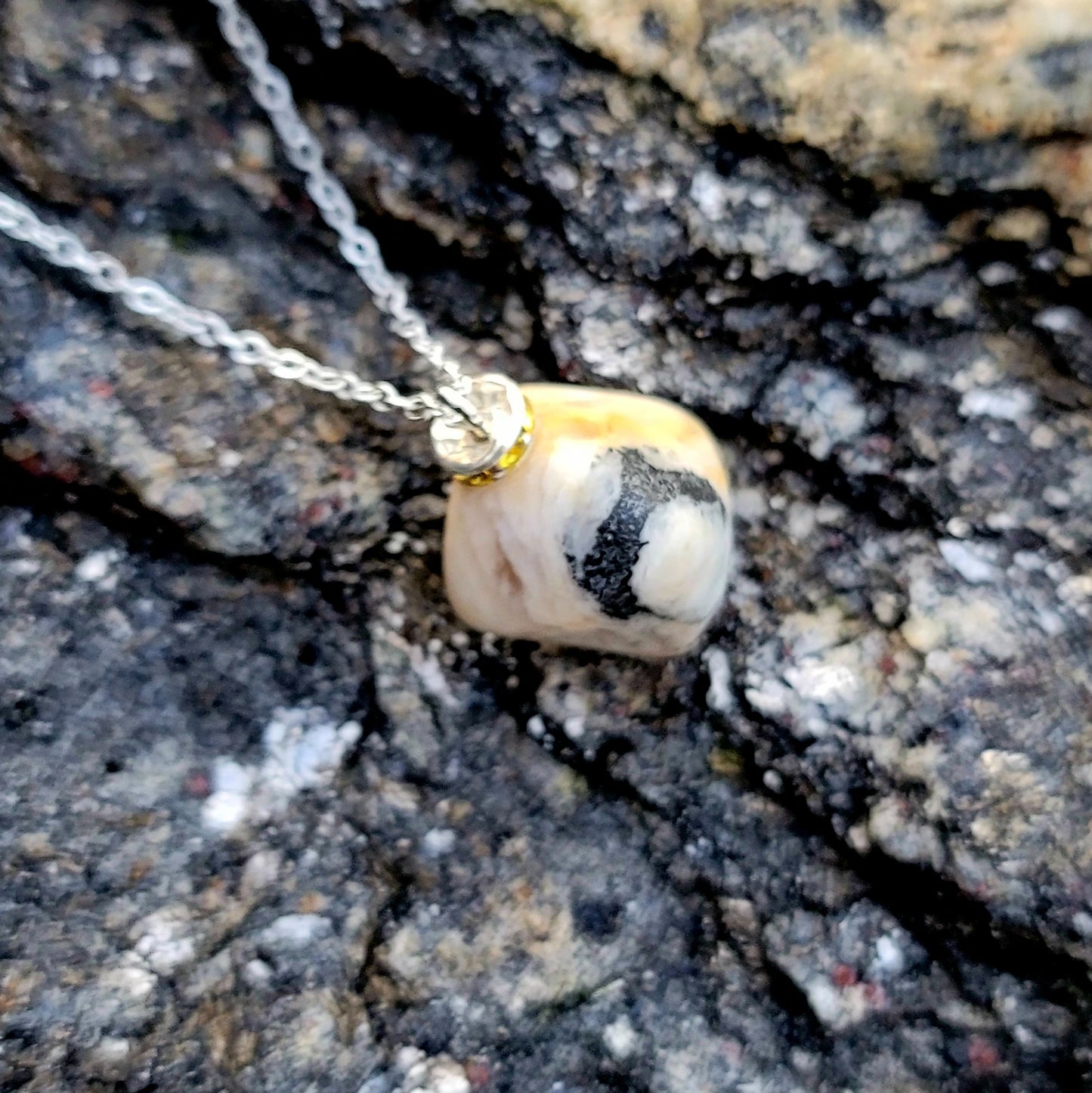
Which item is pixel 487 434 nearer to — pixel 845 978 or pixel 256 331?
pixel 256 331

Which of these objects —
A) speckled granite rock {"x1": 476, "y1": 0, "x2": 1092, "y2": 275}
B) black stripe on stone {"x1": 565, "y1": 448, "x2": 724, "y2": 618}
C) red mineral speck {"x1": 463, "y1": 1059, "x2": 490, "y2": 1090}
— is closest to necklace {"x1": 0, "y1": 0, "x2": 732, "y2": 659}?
black stripe on stone {"x1": 565, "y1": 448, "x2": 724, "y2": 618}

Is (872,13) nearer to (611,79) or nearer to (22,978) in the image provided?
(611,79)

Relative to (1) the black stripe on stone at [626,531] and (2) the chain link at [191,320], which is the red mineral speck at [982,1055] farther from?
(2) the chain link at [191,320]

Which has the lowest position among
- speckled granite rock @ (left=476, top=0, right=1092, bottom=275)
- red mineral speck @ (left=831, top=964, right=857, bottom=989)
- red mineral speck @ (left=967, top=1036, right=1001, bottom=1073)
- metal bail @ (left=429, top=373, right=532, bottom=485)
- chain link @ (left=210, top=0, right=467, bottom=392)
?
red mineral speck @ (left=831, top=964, right=857, bottom=989)

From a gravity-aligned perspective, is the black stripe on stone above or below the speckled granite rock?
below

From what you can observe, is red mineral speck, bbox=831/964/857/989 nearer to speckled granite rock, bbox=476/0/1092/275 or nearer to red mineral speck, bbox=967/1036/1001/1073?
Answer: red mineral speck, bbox=967/1036/1001/1073

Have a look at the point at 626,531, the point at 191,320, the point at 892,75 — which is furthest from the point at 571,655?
the point at 892,75

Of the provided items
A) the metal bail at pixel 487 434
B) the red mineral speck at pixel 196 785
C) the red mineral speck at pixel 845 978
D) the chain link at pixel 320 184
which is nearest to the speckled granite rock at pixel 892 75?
the chain link at pixel 320 184
